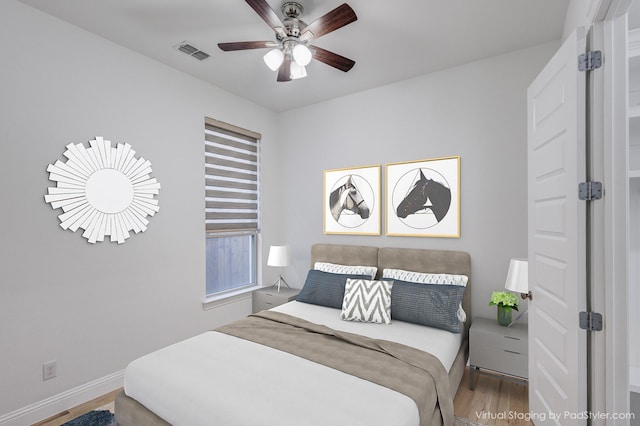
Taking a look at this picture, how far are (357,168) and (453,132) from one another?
1069 mm

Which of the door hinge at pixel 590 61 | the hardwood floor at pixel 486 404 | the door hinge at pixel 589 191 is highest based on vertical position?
the door hinge at pixel 590 61

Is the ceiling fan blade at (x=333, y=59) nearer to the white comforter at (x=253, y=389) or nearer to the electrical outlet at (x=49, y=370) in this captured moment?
the white comforter at (x=253, y=389)

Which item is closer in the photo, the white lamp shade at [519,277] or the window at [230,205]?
the white lamp shade at [519,277]

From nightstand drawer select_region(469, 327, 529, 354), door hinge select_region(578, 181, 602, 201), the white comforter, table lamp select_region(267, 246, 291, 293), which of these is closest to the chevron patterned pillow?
the white comforter

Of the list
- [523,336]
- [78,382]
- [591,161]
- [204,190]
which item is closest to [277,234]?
[204,190]

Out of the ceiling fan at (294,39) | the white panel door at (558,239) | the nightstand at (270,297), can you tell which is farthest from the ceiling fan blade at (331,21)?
the nightstand at (270,297)

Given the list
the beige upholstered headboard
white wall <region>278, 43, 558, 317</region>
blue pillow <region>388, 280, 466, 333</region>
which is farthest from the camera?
the beige upholstered headboard

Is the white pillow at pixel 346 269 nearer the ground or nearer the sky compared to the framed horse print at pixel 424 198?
nearer the ground

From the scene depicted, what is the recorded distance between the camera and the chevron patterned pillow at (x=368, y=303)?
2551mm

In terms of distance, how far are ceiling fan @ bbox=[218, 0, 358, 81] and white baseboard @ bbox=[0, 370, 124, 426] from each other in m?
2.71

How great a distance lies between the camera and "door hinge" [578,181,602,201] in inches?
54.1

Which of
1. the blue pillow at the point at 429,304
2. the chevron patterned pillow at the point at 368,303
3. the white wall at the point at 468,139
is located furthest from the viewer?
the white wall at the point at 468,139

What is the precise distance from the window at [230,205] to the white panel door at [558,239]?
294cm

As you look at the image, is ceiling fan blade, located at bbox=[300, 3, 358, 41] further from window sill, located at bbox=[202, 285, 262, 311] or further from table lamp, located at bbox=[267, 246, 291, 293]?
window sill, located at bbox=[202, 285, 262, 311]
